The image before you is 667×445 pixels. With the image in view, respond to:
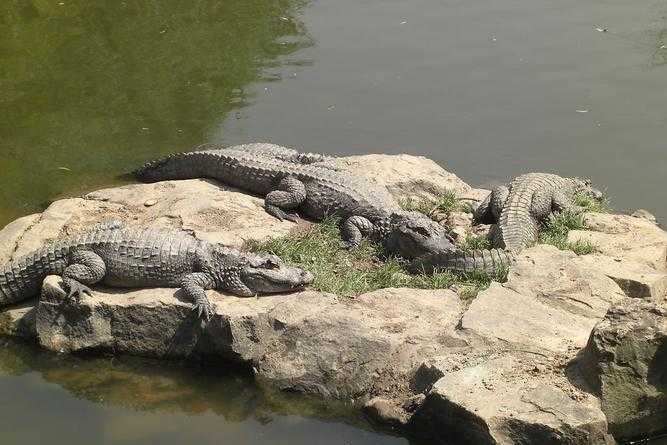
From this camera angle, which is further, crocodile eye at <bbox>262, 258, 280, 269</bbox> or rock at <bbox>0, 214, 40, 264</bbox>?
rock at <bbox>0, 214, 40, 264</bbox>

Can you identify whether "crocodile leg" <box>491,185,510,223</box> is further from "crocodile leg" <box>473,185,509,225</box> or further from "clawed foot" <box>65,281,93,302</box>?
"clawed foot" <box>65,281,93,302</box>

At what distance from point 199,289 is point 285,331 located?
89 cm

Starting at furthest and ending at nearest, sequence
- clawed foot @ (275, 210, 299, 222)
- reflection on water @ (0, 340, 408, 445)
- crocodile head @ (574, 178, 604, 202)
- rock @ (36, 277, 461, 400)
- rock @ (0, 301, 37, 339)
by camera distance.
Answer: crocodile head @ (574, 178, 604, 202), clawed foot @ (275, 210, 299, 222), rock @ (0, 301, 37, 339), rock @ (36, 277, 461, 400), reflection on water @ (0, 340, 408, 445)

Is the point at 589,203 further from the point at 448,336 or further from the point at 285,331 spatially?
the point at 285,331

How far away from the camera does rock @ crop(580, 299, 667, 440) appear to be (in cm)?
601

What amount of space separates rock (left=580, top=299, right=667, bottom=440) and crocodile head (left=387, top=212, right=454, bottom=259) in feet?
7.83

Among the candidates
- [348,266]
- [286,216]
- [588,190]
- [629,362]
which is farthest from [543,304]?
[588,190]

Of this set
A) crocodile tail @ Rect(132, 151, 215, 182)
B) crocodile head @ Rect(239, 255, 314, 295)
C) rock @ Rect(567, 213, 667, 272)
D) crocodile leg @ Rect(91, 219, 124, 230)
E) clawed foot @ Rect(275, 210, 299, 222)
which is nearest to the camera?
crocodile head @ Rect(239, 255, 314, 295)

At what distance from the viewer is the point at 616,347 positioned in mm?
6000

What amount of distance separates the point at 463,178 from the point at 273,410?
4.99 m

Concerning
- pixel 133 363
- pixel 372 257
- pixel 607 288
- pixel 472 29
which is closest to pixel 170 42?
pixel 472 29

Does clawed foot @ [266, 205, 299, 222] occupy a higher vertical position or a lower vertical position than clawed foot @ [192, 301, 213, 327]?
lower

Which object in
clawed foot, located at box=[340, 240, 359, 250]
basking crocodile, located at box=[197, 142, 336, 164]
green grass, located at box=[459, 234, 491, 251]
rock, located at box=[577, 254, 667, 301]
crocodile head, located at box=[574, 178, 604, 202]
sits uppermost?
basking crocodile, located at box=[197, 142, 336, 164]

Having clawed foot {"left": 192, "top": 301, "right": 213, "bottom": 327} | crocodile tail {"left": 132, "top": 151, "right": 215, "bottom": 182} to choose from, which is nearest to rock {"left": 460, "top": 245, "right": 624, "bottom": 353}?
clawed foot {"left": 192, "top": 301, "right": 213, "bottom": 327}
